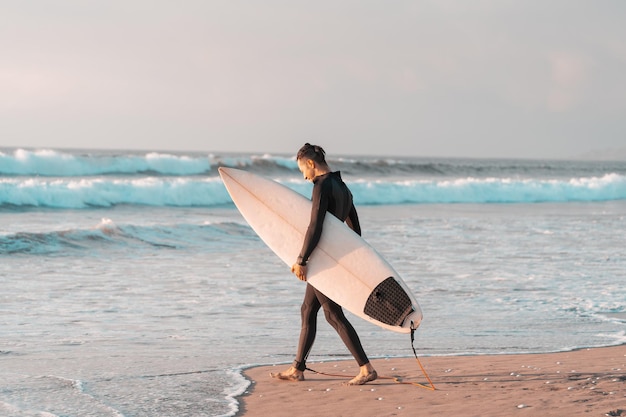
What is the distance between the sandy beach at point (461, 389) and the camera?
4465mm

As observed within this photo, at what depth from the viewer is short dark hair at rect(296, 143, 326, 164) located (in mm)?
5016

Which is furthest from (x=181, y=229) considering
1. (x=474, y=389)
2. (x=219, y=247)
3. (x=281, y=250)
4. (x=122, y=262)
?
(x=474, y=389)

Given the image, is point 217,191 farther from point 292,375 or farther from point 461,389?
point 461,389

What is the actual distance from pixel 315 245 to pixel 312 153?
55cm

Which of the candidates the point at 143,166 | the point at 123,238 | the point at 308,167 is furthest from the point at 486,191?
the point at 308,167

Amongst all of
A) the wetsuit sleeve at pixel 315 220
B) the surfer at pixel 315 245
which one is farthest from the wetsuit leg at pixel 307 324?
the wetsuit sleeve at pixel 315 220

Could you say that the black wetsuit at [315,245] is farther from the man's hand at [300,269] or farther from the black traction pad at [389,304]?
the black traction pad at [389,304]

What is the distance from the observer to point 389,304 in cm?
518

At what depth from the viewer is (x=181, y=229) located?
595 inches

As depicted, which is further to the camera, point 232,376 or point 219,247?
point 219,247

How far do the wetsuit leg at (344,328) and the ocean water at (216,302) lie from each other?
0.58m

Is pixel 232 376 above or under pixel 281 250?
under

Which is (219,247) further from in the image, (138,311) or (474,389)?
(474,389)

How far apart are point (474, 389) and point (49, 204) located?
61.3 ft
